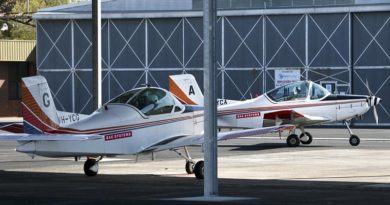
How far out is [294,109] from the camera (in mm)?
36219

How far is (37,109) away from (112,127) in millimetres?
1728

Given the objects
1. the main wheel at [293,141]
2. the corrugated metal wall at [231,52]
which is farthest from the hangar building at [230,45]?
the main wheel at [293,141]

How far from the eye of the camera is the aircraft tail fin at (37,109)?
76.0ft

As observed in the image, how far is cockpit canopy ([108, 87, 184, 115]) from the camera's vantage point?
24.0m

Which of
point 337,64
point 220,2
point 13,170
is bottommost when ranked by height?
point 13,170

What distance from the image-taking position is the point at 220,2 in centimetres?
6062

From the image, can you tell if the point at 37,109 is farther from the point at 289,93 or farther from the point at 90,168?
the point at 289,93

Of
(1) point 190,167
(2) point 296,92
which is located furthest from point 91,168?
(2) point 296,92

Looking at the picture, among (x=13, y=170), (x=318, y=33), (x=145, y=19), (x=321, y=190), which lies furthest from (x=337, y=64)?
(x=321, y=190)

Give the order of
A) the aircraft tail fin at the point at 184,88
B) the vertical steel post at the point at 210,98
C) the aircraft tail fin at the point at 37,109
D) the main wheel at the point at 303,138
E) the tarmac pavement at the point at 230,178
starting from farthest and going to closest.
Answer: the main wheel at the point at 303,138 < the aircraft tail fin at the point at 184,88 < the aircraft tail fin at the point at 37,109 < the tarmac pavement at the point at 230,178 < the vertical steel post at the point at 210,98

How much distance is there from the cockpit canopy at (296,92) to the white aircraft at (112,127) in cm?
1186

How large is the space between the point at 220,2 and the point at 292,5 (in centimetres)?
452

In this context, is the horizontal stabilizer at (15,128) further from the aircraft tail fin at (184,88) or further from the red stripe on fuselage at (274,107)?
the red stripe on fuselage at (274,107)

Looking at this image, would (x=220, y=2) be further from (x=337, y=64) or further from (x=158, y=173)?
Result: (x=158, y=173)
